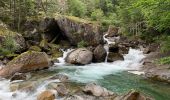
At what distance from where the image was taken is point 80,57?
2972 centimetres

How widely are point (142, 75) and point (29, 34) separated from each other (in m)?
18.8

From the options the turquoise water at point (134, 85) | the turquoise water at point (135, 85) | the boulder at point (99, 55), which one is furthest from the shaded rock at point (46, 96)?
the boulder at point (99, 55)

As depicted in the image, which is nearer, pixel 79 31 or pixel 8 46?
pixel 8 46

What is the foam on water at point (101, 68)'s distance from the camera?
22.9 metres

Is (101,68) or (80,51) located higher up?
(80,51)

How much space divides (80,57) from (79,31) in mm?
7956

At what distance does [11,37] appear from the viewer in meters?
30.9

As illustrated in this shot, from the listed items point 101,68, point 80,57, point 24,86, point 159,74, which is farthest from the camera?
point 80,57

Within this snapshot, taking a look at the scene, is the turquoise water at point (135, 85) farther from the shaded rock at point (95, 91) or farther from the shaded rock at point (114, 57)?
the shaded rock at point (114, 57)

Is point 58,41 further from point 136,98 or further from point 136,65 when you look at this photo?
point 136,98

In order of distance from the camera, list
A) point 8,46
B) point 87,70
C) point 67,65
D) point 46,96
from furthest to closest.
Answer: point 8,46
point 67,65
point 87,70
point 46,96

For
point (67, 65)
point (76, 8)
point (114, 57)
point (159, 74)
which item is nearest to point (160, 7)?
point (159, 74)

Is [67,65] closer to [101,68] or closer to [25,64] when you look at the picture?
[101,68]

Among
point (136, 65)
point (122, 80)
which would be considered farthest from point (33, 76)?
point (136, 65)
